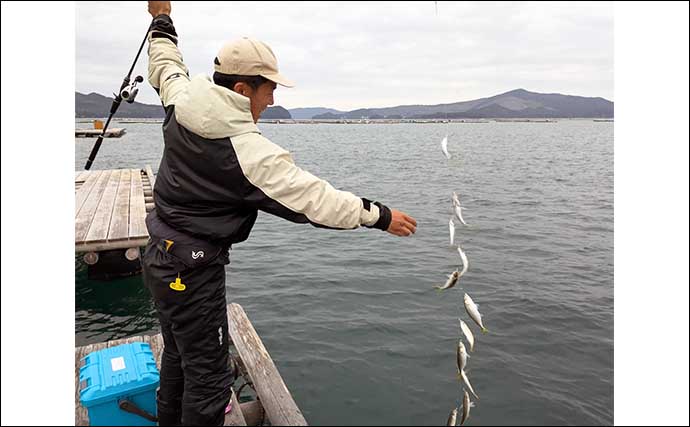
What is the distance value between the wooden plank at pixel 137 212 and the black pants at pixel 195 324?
→ 5358 millimetres

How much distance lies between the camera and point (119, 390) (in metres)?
3.92

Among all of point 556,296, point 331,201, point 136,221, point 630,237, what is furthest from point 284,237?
point 331,201

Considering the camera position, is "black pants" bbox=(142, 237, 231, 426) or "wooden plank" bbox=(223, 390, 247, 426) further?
"wooden plank" bbox=(223, 390, 247, 426)

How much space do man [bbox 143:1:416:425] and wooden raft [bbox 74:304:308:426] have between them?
68 centimetres

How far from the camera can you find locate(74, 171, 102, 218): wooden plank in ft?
36.1

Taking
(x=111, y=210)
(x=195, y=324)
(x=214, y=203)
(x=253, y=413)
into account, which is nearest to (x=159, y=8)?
(x=214, y=203)

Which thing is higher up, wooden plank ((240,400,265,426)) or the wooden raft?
the wooden raft

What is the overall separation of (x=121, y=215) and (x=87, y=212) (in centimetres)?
86

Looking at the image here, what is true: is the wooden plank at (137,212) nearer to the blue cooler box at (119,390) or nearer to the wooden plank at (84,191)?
the wooden plank at (84,191)

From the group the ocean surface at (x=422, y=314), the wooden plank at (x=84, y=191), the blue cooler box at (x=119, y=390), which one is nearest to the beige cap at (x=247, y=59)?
the blue cooler box at (x=119, y=390)

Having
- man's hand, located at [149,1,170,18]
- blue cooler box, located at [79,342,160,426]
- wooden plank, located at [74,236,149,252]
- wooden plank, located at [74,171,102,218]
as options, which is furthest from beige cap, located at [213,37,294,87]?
wooden plank, located at [74,171,102,218]

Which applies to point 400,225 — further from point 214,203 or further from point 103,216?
point 103,216

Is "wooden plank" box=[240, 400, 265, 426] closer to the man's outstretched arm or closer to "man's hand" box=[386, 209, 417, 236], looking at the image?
"man's hand" box=[386, 209, 417, 236]

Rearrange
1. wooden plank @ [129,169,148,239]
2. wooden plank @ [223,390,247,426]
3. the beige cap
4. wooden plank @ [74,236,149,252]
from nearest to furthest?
the beige cap → wooden plank @ [223,390,247,426] → wooden plank @ [74,236,149,252] → wooden plank @ [129,169,148,239]
